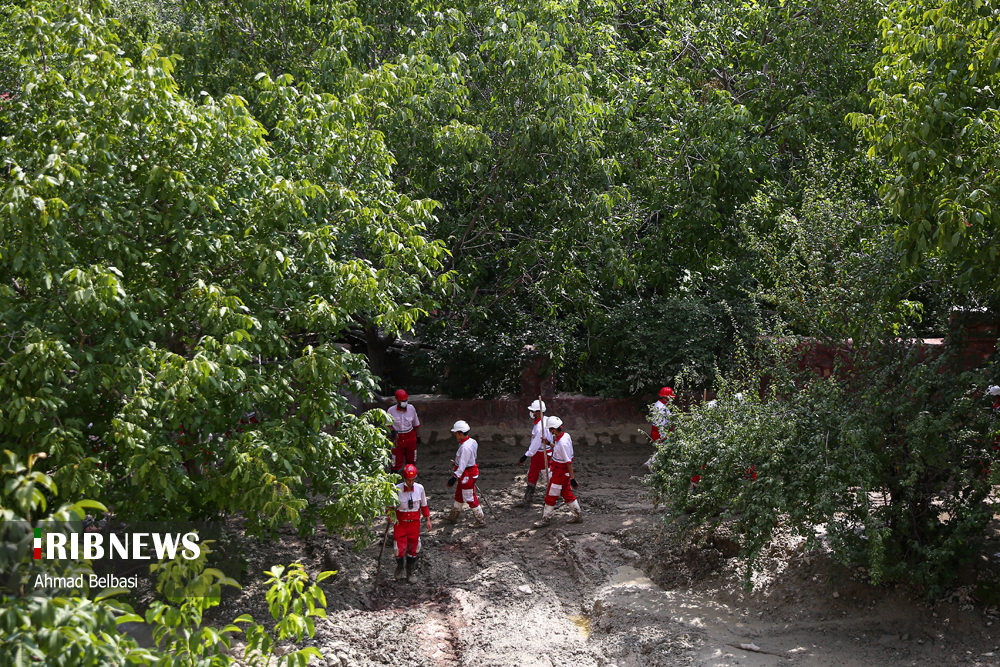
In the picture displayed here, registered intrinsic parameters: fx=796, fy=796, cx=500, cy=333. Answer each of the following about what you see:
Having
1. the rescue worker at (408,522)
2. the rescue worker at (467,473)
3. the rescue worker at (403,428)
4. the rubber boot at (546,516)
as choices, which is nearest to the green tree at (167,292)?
the rescue worker at (408,522)

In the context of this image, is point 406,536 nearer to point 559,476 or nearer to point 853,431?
point 559,476

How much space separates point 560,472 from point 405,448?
3115 mm

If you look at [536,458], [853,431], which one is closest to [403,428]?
[536,458]

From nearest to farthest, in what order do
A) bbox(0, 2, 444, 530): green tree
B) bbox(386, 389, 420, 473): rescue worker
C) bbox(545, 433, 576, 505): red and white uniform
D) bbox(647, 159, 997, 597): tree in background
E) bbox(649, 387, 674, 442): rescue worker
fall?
bbox(0, 2, 444, 530): green tree → bbox(647, 159, 997, 597): tree in background → bbox(649, 387, 674, 442): rescue worker → bbox(545, 433, 576, 505): red and white uniform → bbox(386, 389, 420, 473): rescue worker

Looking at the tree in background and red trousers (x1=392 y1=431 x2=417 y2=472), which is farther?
red trousers (x1=392 y1=431 x2=417 y2=472)

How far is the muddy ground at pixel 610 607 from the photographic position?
24.1 feet

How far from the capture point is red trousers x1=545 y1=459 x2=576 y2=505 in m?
10.7

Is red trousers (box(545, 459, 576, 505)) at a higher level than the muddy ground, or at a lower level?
higher

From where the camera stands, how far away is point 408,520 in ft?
30.7

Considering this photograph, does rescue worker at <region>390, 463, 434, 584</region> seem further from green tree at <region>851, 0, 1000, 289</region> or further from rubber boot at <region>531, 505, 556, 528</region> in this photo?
green tree at <region>851, 0, 1000, 289</region>

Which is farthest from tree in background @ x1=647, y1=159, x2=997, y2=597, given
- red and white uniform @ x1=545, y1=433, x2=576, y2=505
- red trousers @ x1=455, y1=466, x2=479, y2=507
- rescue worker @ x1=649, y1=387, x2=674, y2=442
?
red trousers @ x1=455, y1=466, x2=479, y2=507

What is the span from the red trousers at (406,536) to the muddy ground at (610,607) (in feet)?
1.19

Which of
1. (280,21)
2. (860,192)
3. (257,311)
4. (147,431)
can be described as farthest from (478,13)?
(147,431)

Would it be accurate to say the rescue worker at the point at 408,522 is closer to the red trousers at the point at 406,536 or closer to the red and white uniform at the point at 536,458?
the red trousers at the point at 406,536
